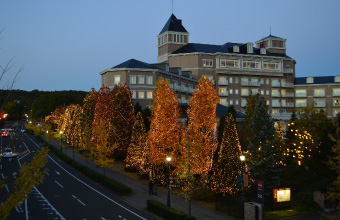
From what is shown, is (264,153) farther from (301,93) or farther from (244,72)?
(301,93)

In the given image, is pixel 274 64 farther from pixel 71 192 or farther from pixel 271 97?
pixel 71 192

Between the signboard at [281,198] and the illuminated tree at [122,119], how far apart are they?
2687 cm

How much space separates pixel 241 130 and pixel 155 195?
2020 centimetres

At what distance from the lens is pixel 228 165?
30031 millimetres

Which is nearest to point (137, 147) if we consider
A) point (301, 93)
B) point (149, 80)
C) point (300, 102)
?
point (149, 80)

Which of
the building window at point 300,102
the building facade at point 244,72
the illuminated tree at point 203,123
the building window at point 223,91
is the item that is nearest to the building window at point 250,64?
the building facade at point 244,72

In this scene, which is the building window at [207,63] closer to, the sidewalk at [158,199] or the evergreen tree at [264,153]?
the sidewalk at [158,199]

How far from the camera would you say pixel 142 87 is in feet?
216

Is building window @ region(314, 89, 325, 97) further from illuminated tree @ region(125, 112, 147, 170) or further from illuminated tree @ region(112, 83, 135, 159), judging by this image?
illuminated tree @ region(125, 112, 147, 170)

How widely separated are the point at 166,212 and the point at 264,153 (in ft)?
35.5

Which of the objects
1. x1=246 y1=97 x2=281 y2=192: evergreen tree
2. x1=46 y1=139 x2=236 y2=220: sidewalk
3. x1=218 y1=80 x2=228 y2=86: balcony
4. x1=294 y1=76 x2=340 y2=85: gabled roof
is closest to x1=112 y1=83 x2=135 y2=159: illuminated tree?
x1=46 y1=139 x2=236 y2=220: sidewalk

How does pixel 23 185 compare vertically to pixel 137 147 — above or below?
above

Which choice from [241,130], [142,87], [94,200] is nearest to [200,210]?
[94,200]

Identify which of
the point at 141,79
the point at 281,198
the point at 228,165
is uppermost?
the point at 141,79
